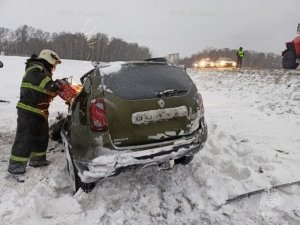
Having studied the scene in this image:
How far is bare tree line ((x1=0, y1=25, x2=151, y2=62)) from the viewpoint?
84.6 m

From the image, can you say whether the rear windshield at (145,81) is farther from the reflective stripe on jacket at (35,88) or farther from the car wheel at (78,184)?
the reflective stripe on jacket at (35,88)

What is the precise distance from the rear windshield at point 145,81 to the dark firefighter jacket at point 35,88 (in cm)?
138

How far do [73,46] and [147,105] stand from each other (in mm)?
86236

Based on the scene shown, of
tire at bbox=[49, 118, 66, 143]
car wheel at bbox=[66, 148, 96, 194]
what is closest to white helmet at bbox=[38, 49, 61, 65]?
tire at bbox=[49, 118, 66, 143]

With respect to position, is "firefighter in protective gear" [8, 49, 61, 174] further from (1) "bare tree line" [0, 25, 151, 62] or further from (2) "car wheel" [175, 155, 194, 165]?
(1) "bare tree line" [0, 25, 151, 62]

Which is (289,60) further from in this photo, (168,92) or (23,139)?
(23,139)

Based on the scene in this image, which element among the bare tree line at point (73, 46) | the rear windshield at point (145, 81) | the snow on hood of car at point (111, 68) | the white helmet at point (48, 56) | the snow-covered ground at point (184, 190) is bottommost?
the snow-covered ground at point (184, 190)

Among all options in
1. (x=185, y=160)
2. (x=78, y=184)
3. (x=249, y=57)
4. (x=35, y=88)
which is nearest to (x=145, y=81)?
(x=185, y=160)

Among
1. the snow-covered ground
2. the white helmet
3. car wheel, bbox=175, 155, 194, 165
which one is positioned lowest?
the snow-covered ground

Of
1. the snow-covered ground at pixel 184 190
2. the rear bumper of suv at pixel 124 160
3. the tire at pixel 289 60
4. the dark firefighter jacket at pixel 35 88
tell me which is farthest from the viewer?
the tire at pixel 289 60

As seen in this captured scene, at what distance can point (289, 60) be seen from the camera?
1344 centimetres

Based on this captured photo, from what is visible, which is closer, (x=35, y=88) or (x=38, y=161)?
(x=35, y=88)

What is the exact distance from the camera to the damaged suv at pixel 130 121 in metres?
3.69

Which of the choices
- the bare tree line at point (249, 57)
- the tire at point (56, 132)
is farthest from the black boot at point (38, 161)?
the bare tree line at point (249, 57)
